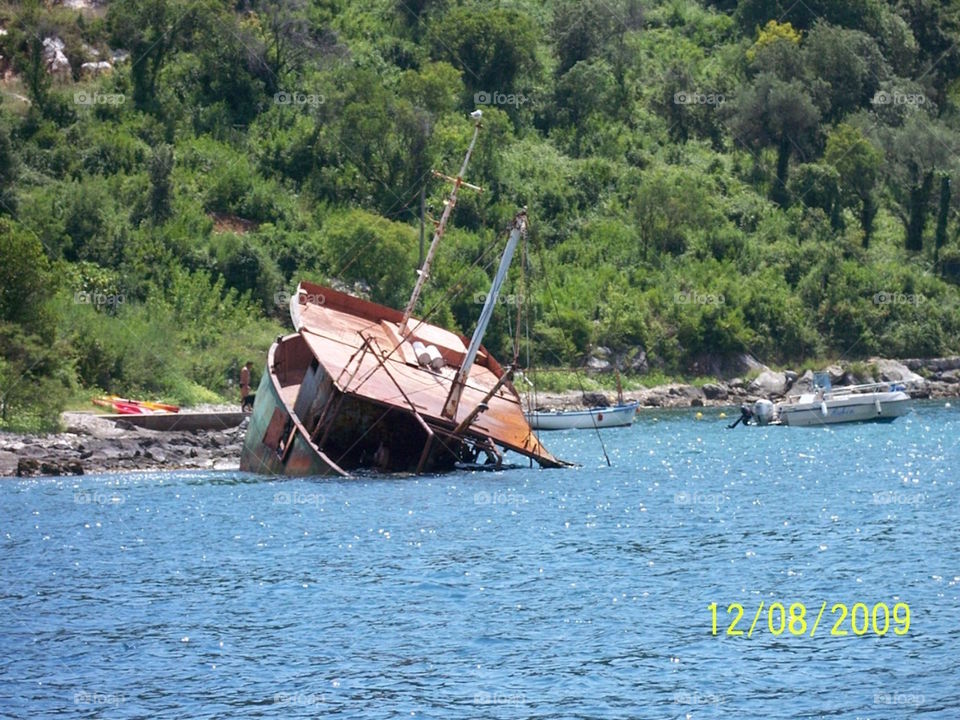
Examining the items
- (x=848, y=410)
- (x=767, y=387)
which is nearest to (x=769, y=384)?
(x=767, y=387)

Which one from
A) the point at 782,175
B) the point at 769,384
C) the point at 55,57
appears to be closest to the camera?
the point at 769,384

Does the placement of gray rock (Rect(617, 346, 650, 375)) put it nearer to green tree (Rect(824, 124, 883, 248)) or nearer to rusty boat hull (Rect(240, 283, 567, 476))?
green tree (Rect(824, 124, 883, 248))

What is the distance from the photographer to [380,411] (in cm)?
4509

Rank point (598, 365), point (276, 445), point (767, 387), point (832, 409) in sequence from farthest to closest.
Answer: point (598, 365) → point (767, 387) → point (832, 409) → point (276, 445)

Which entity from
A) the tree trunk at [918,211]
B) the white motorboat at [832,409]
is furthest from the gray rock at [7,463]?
the tree trunk at [918,211]

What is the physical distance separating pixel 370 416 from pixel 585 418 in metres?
29.2

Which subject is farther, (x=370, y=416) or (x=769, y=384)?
(x=769, y=384)

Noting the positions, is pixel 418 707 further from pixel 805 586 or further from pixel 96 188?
pixel 96 188

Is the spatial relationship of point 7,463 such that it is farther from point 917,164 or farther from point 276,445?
point 917,164

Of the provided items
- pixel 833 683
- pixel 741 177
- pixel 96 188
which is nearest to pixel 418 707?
pixel 833 683

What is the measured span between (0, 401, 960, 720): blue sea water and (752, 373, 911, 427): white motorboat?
22824mm

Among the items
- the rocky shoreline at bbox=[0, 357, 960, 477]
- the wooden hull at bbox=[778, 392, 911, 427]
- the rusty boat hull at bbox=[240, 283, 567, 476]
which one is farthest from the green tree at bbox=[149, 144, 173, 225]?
the rusty boat hull at bbox=[240, 283, 567, 476]

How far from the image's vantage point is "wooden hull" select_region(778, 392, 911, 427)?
7250 centimetres

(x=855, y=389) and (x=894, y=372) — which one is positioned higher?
(x=855, y=389)
